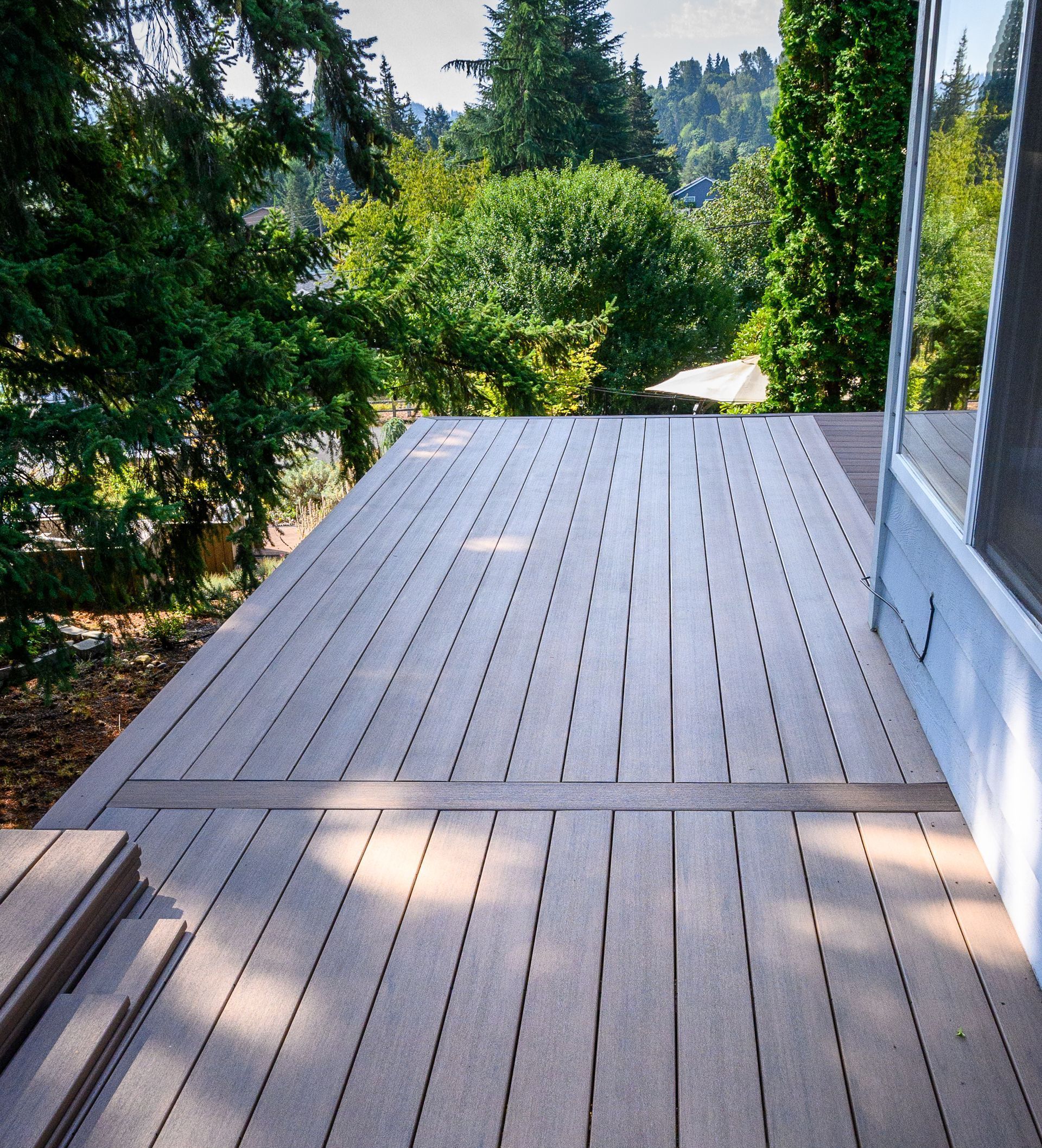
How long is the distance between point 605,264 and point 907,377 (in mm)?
15177

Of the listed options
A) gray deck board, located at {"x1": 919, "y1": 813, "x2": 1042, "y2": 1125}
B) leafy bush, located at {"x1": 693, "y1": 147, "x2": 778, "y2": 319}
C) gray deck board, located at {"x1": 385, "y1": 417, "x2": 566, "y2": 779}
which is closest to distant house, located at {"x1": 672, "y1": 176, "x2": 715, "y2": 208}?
leafy bush, located at {"x1": 693, "y1": 147, "x2": 778, "y2": 319}

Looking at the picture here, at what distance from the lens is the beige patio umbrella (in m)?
8.96

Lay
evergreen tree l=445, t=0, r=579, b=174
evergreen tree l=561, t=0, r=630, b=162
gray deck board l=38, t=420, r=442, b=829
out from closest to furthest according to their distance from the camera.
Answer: gray deck board l=38, t=420, r=442, b=829 → evergreen tree l=445, t=0, r=579, b=174 → evergreen tree l=561, t=0, r=630, b=162

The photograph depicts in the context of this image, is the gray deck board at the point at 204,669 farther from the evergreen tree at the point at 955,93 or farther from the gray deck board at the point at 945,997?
the evergreen tree at the point at 955,93

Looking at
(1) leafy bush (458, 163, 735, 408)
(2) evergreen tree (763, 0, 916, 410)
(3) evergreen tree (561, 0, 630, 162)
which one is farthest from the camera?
(3) evergreen tree (561, 0, 630, 162)

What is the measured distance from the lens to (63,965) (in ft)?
4.90

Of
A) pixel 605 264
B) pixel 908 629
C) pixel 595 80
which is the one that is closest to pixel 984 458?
pixel 908 629

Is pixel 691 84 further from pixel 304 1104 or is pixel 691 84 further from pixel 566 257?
pixel 304 1104

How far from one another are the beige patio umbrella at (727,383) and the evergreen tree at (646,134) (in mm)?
18968

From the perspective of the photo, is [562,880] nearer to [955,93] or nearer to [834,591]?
[834,591]

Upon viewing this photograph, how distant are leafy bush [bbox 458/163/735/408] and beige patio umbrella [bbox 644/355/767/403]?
6.57 metres

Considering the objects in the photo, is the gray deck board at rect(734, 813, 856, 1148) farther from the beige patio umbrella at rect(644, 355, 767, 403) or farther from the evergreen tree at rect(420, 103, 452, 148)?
the evergreen tree at rect(420, 103, 452, 148)

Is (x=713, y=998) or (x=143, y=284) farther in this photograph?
(x=143, y=284)

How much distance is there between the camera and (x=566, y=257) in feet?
54.3
